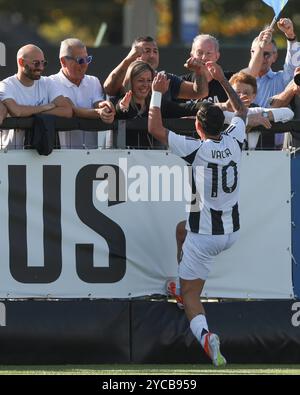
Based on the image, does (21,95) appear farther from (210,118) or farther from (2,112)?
(210,118)

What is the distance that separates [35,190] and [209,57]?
2.32 m

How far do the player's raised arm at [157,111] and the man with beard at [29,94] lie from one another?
2.52 ft

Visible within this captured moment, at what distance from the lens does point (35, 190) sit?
1059 cm

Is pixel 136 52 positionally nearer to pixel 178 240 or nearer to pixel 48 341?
pixel 178 240

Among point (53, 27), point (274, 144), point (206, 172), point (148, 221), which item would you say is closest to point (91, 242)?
point (148, 221)

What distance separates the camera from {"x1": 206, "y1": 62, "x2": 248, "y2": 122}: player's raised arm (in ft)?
34.7

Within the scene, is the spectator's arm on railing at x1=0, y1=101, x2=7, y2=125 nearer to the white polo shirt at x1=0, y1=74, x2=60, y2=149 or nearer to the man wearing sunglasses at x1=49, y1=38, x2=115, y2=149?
the white polo shirt at x1=0, y1=74, x2=60, y2=149

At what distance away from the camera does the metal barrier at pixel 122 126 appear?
10.5m

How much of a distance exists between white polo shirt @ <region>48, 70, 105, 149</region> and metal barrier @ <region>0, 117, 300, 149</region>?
0.60 feet

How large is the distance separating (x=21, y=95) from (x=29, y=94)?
0.09 metres

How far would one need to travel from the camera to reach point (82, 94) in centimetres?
1139

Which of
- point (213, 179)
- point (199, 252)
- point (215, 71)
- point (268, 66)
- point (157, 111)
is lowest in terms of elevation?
point (199, 252)

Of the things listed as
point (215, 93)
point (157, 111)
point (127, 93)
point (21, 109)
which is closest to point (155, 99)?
point (157, 111)

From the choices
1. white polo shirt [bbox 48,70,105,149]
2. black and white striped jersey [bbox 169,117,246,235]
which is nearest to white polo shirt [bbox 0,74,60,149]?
white polo shirt [bbox 48,70,105,149]
